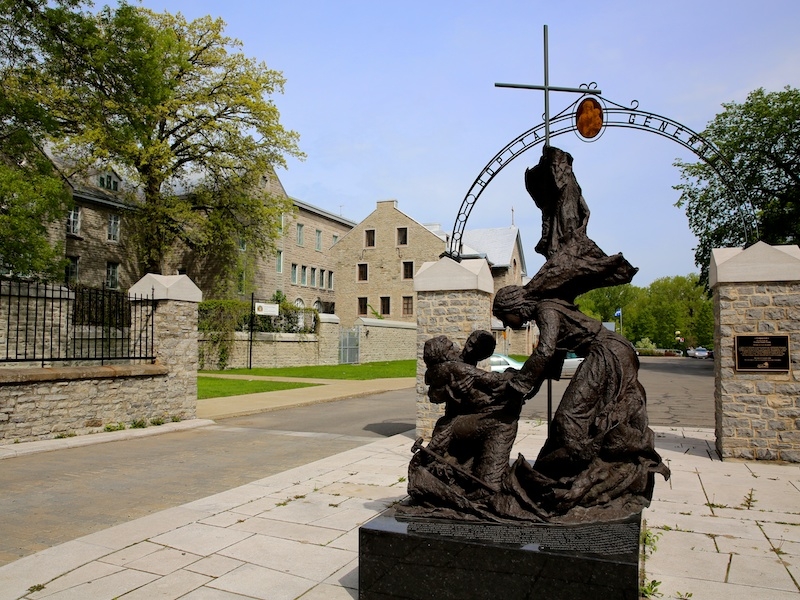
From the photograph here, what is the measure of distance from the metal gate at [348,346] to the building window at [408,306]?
12133 millimetres

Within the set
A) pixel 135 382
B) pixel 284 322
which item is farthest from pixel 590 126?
pixel 284 322

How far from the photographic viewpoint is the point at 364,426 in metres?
13.1

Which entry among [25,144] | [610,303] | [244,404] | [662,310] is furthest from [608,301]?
[25,144]

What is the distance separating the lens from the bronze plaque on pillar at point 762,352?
923 centimetres

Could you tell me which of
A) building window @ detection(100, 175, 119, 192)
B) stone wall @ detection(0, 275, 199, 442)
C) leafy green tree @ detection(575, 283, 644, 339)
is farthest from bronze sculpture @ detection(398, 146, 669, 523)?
leafy green tree @ detection(575, 283, 644, 339)

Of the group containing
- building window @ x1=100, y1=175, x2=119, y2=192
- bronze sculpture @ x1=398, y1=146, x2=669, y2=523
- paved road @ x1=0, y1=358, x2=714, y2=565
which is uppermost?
building window @ x1=100, y1=175, x2=119, y2=192

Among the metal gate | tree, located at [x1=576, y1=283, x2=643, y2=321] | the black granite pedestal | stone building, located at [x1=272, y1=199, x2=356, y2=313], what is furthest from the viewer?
tree, located at [x1=576, y1=283, x2=643, y2=321]

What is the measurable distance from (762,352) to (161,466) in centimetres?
881

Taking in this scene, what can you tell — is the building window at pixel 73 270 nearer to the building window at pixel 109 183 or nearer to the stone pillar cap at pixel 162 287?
the building window at pixel 109 183

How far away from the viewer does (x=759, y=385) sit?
30.5 ft

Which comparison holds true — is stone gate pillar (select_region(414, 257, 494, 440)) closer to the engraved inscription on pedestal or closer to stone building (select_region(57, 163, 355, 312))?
the engraved inscription on pedestal

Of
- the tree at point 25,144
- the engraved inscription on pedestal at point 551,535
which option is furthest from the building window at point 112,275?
the engraved inscription on pedestal at point 551,535

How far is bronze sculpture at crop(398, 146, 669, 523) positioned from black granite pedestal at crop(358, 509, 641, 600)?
182 millimetres

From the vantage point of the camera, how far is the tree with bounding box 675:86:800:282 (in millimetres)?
28906
